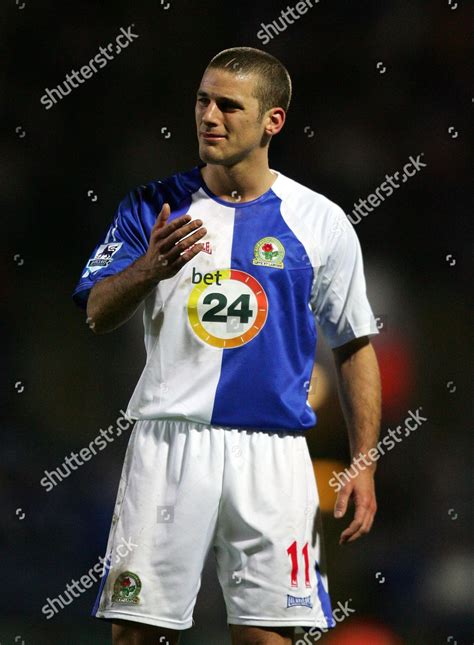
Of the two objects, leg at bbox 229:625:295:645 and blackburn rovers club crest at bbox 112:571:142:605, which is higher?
blackburn rovers club crest at bbox 112:571:142:605

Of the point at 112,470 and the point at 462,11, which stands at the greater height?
the point at 462,11

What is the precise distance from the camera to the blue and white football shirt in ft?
7.62

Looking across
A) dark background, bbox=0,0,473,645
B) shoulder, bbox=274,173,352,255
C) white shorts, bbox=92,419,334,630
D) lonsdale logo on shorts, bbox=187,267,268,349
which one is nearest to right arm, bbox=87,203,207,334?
lonsdale logo on shorts, bbox=187,267,268,349

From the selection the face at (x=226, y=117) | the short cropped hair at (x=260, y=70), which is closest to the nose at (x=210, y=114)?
the face at (x=226, y=117)

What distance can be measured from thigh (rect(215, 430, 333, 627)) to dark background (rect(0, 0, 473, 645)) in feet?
4.30

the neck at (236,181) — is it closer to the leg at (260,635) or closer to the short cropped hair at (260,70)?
the short cropped hair at (260,70)

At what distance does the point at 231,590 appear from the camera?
2311 mm

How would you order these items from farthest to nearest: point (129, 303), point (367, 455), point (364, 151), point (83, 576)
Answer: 1. point (364, 151)
2. point (83, 576)
3. point (367, 455)
4. point (129, 303)

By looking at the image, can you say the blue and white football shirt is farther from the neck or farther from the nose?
Result: the nose

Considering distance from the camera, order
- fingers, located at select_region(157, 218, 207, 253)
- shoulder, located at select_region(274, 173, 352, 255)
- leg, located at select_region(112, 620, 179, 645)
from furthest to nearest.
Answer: shoulder, located at select_region(274, 173, 352, 255) < leg, located at select_region(112, 620, 179, 645) < fingers, located at select_region(157, 218, 207, 253)

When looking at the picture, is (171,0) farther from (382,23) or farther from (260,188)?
(260,188)

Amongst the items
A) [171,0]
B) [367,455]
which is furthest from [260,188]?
[171,0]

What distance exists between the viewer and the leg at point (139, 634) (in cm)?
225

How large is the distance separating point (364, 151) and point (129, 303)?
6.06 feet
